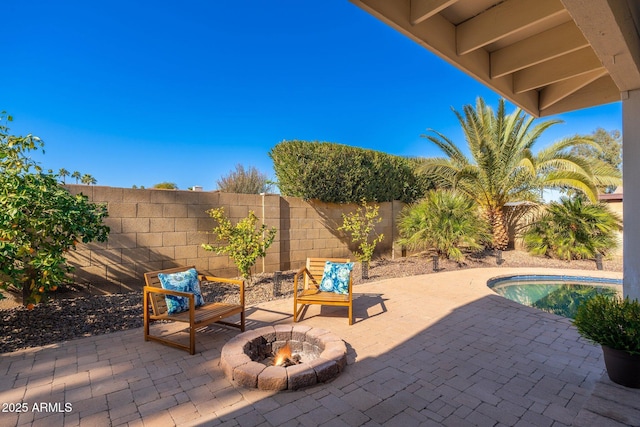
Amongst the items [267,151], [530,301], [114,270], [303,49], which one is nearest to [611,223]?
[530,301]

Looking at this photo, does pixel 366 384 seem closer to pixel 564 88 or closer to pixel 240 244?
pixel 240 244

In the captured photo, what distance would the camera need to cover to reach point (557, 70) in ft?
12.6

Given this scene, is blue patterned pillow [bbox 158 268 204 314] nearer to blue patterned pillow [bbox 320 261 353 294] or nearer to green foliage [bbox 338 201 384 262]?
blue patterned pillow [bbox 320 261 353 294]

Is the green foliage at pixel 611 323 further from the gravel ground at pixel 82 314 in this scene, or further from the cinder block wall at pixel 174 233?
the cinder block wall at pixel 174 233

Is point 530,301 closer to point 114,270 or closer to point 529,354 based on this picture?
point 529,354

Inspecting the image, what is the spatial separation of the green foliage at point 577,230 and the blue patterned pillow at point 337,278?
8.59m

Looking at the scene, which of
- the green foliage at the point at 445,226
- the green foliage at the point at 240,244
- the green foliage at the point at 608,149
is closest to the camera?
the green foliage at the point at 240,244

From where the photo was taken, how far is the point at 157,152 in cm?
1798

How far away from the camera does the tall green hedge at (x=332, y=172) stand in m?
8.26

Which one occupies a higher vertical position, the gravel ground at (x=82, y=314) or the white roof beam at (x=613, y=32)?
the white roof beam at (x=613, y=32)

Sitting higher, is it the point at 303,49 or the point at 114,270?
the point at 303,49

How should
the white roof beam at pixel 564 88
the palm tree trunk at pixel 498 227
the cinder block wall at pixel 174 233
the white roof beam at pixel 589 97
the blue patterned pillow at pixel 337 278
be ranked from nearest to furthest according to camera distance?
the white roof beam at pixel 564 88 → the white roof beam at pixel 589 97 → the blue patterned pillow at pixel 337 278 → the cinder block wall at pixel 174 233 → the palm tree trunk at pixel 498 227

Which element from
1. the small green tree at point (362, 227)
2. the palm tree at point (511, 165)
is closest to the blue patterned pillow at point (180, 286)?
the small green tree at point (362, 227)

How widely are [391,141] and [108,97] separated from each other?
1453 centimetres
